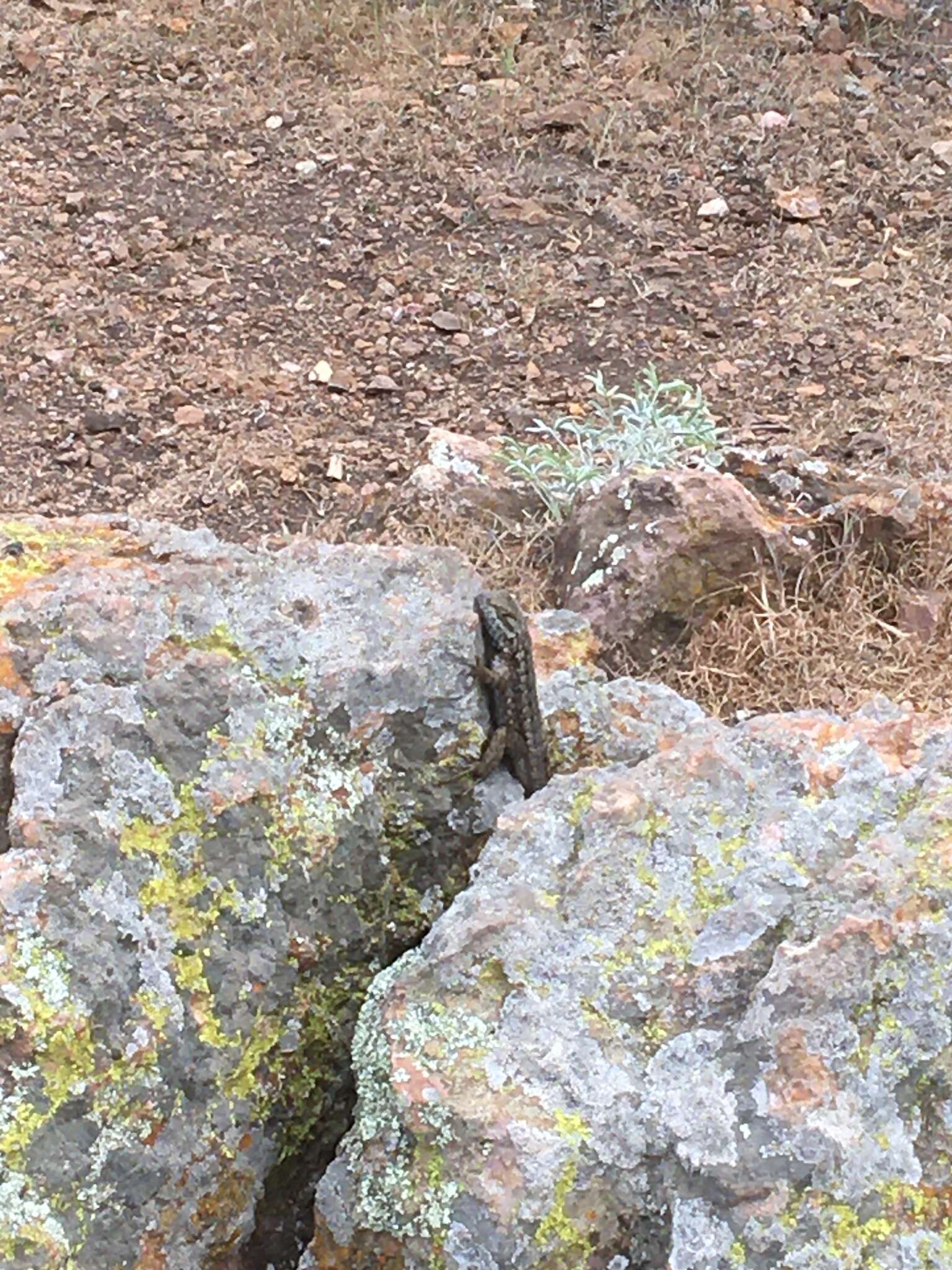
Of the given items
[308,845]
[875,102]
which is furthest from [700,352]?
[308,845]

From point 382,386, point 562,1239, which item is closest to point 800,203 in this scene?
point 382,386

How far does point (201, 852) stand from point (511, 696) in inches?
17.2

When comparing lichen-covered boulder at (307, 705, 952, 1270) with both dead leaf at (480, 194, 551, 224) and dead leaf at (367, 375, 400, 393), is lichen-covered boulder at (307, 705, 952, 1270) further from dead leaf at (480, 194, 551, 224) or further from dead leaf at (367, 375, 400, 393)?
dead leaf at (480, 194, 551, 224)

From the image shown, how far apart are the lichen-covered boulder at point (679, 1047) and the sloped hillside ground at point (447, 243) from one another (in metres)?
2.02

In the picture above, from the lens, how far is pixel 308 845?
1.37m

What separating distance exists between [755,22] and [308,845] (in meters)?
5.87

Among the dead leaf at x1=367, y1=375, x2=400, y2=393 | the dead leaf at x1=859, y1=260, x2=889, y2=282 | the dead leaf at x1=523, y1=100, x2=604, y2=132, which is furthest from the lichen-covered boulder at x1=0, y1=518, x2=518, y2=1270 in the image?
the dead leaf at x1=523, y1=100, x2=604, y2=132

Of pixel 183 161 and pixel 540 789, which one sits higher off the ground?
pixel 540 789

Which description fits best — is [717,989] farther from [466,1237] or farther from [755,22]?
[755,22]

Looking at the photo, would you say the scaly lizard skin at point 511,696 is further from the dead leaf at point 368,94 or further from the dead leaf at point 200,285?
the dead leaf at point 368,94

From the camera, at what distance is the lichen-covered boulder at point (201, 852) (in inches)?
45.2

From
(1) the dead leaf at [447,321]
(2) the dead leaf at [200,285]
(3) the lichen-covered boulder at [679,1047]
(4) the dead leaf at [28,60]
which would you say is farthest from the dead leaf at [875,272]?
(3) the lichen-covered boulder at [679,1047]

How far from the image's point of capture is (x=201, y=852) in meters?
1.31

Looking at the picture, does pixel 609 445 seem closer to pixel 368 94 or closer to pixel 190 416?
pixel 190 416
